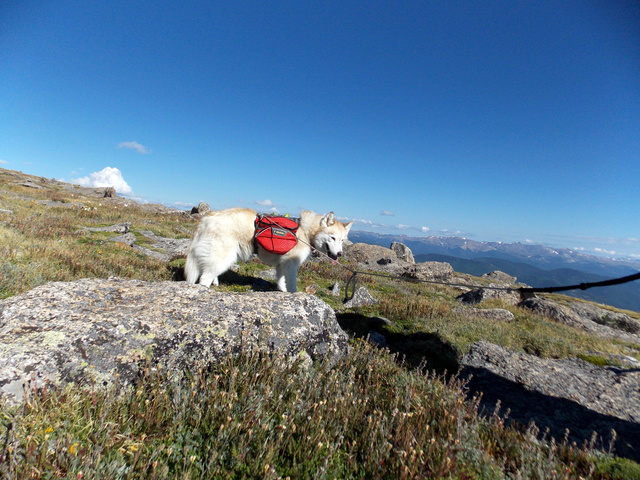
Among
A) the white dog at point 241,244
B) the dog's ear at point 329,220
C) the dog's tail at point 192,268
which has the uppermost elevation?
the dog's ear at point 329,220

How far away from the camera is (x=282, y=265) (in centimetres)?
835

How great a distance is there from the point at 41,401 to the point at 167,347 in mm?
1082

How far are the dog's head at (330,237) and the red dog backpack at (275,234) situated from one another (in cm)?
93

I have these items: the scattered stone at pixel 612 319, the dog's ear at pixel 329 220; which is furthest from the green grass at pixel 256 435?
the scattered stone at pixel 612 319

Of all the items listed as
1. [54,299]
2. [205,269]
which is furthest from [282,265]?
[54,299]

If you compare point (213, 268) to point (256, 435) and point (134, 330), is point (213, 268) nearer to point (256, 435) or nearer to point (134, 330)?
point (134, 330)

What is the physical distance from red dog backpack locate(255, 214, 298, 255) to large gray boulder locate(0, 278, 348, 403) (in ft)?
9.31

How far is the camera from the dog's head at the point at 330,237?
8.54 m

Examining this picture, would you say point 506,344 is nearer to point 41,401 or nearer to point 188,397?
point 188,397

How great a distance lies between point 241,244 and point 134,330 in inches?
189

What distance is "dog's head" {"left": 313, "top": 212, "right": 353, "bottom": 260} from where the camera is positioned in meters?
8.54

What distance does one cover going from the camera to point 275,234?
7.69 meters

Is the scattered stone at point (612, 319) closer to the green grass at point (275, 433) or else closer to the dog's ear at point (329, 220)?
the dog's ear at point (329, 220)

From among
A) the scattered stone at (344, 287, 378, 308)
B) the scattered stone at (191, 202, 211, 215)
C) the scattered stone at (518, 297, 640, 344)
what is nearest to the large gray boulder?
the scattered stone at (344, 287, 378, 308)
